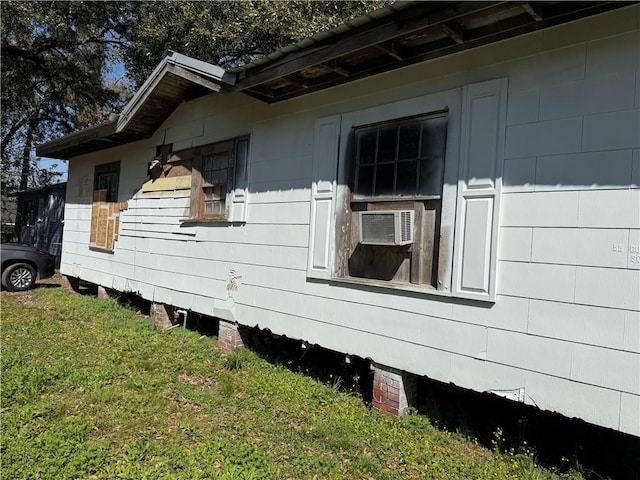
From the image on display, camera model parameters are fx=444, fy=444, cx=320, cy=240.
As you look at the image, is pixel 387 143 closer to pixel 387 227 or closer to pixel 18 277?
pixel 387 227

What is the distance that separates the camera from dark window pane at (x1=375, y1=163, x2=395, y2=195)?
4.19 meters

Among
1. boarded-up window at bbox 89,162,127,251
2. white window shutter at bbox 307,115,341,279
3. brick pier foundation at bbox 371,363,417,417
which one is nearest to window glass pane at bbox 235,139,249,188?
white window shutter at bbox 307,115,341,279

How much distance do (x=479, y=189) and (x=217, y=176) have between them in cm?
381

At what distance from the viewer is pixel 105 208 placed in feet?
28.3

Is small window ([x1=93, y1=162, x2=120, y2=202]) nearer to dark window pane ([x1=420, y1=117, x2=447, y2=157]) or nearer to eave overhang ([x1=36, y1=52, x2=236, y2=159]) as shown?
eave overhang ([x1=36, y1=52, x2=236, y2=159])

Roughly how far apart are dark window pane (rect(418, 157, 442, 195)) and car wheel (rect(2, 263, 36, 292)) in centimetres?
968

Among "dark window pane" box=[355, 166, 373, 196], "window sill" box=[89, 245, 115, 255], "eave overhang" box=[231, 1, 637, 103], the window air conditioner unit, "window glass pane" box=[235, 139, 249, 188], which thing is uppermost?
"eave overhang" box=[231, 1, 637, 103]

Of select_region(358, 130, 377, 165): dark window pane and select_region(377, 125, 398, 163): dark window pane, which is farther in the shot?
select_region(358, 130, 377, 165): dark window pane

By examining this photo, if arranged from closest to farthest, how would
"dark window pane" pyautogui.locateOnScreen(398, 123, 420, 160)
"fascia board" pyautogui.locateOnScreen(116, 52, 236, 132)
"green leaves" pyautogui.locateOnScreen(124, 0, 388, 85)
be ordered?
"dark window pane" pyautogui.locateOnScreen(398, 123, 420, 160), "fascia board" pyautogui.locateOnScreen(116, 52, 236, 132), "green leaves" pyautogui.locateOnScreen(124, 0, 388, 85)

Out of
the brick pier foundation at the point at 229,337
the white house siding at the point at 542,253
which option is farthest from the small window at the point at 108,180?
the white house siding at the point at 542,253

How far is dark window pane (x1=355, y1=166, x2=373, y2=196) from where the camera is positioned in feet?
14.3

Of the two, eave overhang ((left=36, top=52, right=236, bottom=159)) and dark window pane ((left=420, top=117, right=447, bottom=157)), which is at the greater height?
eave overhang ((left=36, top=52, right=236, bottom=159))

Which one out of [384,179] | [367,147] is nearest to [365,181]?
[384,179]

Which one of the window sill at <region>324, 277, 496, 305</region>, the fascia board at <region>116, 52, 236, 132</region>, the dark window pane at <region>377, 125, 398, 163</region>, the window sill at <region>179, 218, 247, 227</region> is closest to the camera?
the window sill at <region>324, 277, 496, 305</region>
